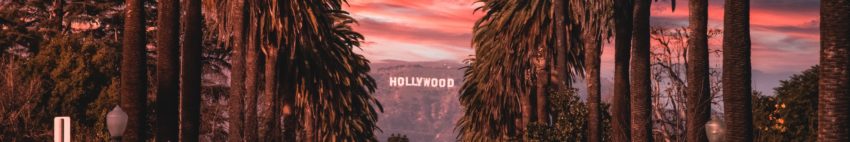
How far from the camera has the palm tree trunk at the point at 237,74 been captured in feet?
103

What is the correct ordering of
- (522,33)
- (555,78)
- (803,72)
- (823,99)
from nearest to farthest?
(823,99), (803,72), (555,78), (522,33)

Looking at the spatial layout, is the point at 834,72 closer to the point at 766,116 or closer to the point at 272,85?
the point at 766,116

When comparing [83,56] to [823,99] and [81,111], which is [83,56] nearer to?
[81,111]

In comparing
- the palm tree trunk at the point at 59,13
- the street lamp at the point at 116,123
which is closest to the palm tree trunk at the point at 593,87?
the street lamp at the point at 116,123

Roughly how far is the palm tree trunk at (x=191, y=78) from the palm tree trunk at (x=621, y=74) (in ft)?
32.4

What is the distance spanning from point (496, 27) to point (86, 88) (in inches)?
628

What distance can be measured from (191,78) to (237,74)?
20.7ft

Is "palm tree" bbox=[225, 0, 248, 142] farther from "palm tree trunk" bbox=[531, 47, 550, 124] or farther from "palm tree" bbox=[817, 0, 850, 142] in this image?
"palm tree" bbox=[817, 0, 850, 142]

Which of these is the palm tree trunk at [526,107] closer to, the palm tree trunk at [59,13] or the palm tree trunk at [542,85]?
the palm tree trunk at [542,85]

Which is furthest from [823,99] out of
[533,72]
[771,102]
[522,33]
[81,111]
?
[81,111]

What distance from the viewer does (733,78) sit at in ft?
70.1

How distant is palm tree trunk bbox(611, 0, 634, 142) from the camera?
29.8 m

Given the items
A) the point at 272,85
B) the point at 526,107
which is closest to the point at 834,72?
the point at 272,85

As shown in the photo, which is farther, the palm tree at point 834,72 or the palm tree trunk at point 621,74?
the palm tree trunk at point 621,74
